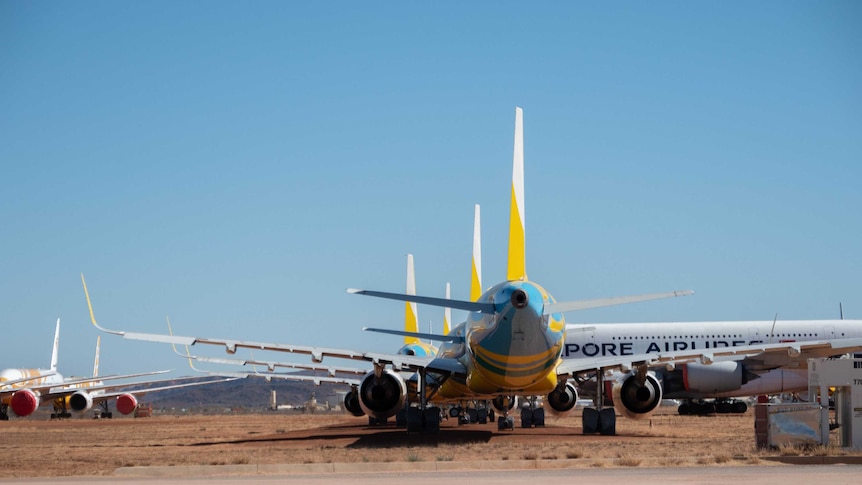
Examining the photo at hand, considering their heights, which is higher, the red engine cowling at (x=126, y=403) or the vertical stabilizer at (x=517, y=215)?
the vertical stabilizer at (x=517, y=215)

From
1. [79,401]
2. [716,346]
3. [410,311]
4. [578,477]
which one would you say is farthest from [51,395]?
[578,477]

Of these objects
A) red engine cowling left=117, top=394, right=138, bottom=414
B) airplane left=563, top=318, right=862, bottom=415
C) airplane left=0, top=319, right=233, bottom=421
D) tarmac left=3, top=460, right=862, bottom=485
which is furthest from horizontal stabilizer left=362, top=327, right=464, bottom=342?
red engine cowling left=117, top=394, right=138, bottom=414

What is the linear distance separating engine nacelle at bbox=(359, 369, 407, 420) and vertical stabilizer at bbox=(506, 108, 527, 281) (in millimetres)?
4248

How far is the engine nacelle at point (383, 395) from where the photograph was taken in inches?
1144

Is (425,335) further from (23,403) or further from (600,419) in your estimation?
(23,403)

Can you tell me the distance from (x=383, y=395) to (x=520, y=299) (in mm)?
6186

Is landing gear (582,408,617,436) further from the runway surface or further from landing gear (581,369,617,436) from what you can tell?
the runway surface

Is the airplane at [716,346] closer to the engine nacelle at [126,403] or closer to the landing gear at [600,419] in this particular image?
the landing gear at [600,419]

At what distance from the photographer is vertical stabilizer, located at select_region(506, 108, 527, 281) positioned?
28.0m

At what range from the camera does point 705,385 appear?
173 feet

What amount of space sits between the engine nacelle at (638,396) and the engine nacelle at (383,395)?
6.15 metres

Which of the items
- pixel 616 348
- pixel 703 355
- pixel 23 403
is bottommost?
pixel 23 403

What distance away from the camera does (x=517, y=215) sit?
28547 mm

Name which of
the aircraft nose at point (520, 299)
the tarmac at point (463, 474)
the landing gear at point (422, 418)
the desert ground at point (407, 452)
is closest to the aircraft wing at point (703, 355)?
the desert ground at point (407, 452)
